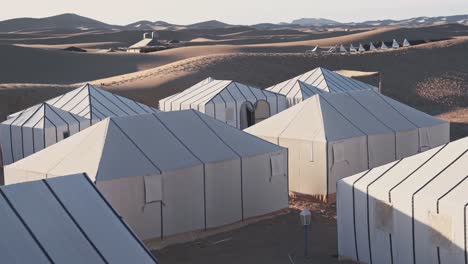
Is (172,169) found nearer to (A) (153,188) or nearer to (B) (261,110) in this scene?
(A) (153,188)

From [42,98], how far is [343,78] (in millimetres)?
12967

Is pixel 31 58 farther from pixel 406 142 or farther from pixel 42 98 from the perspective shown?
pixel 406 142

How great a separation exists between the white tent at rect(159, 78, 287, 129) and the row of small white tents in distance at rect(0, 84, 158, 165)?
9.13 feet

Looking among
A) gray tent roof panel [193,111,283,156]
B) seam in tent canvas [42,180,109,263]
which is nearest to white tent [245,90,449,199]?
gray tent roof panel [193,111,283,156]

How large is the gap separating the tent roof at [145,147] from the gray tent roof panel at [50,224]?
161 inches

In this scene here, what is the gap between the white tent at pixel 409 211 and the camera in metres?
11.0

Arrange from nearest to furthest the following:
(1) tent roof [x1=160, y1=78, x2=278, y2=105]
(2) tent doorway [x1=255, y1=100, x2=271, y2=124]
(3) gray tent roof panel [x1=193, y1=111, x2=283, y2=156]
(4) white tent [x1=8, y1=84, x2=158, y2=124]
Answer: (3) gray tent roof panel [x1=193, y1=111, x2=283, y2=156] → (4) white tent [x1=8, y1=84, x2=158, y2=124] → (1) tent roof [x1=160, y1=78, x2=278, y2=105] → (2) tent doorway [x1=255, y1=100, x2=271, y2=124]

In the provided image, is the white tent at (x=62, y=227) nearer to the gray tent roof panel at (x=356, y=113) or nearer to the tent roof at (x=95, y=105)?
the gray tent roof panel at (x=356, y=113)

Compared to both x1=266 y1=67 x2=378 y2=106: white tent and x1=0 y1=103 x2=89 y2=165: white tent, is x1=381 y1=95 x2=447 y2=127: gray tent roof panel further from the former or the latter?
x1=0 y1=103 x2=89 y2=165: white tent

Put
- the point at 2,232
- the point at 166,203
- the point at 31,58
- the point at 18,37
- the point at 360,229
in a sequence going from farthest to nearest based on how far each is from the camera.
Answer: the point at 18,37 < the point at 31,58 < the point at 166,203 < the point at 360,229 < the point at 2,232

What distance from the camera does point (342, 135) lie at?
18.0m

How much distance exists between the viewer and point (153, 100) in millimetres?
36000

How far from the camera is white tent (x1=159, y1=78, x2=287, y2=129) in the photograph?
89.7ft

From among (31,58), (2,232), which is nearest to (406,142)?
(2,232)
